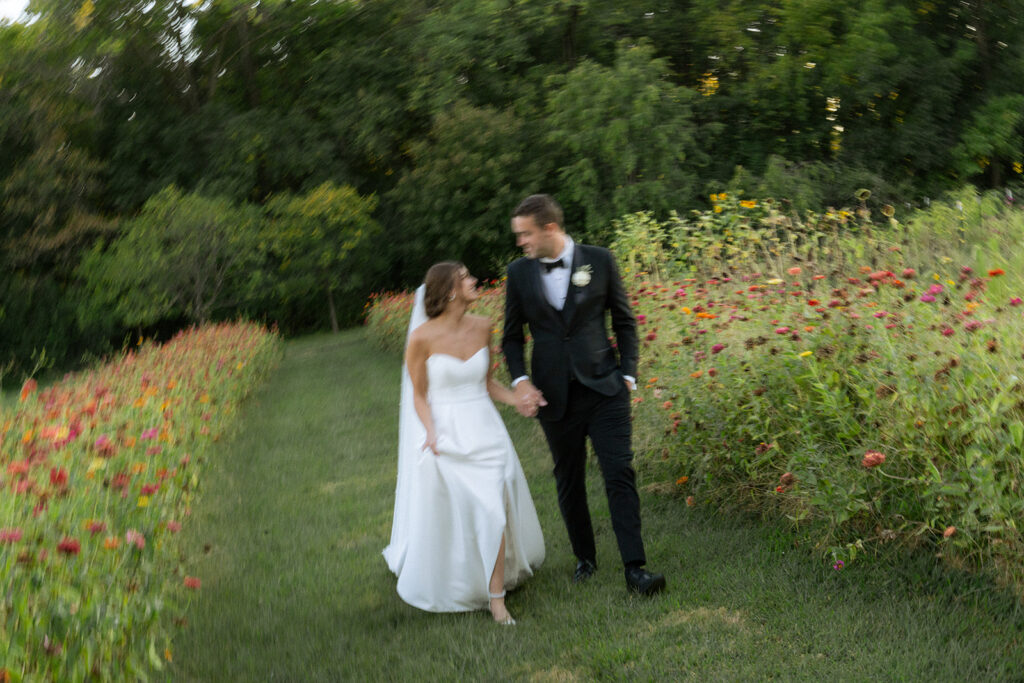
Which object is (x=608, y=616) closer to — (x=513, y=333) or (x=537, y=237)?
(x=513, y=333)

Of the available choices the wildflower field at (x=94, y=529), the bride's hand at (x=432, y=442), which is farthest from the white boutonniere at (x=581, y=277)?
the wildflower field at (x=94, y=529)

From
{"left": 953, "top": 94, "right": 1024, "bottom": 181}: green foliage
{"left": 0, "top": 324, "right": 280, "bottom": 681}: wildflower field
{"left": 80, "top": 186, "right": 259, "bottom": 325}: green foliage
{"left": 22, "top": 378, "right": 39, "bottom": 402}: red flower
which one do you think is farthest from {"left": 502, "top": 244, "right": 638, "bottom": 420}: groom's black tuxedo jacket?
{"left": 953, "top": 94, "right": 1024, "bottom": 181}: green foliage

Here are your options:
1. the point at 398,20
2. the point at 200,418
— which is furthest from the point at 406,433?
the point at 398,20

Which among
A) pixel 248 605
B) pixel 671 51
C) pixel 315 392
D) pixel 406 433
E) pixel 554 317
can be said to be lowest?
pixel 671 51

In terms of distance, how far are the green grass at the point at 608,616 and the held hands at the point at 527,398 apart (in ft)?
3.44

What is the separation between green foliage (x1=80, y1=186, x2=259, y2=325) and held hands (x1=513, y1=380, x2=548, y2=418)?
2275cm

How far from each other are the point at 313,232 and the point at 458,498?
28170 millimetres

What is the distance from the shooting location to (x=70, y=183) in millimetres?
30641

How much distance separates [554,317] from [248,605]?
2528mm

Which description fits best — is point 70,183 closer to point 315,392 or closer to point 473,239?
point 473,239

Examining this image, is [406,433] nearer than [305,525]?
Yes

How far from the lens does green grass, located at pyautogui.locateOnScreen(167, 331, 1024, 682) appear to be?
4.06 metres

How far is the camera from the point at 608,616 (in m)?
4.74

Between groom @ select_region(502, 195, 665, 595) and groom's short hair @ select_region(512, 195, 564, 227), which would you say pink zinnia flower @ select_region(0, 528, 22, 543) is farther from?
groom's short hair @ select_region(512, 195, 564, 227)
